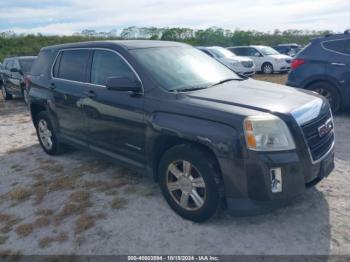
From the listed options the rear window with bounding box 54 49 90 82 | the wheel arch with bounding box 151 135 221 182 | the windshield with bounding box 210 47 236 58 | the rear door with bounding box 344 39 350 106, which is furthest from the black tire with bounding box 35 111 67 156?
the windshield with bounding box 210 47 236 58

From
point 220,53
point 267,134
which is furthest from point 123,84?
point 220,53

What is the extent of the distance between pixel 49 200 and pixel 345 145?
4621 millimetres

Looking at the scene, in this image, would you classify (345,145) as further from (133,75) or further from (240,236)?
(133,75)

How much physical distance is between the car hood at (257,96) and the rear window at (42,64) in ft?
10.3

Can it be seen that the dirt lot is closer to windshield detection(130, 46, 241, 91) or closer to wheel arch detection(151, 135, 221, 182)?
wheel arch detection(151, 135, 221, 182)

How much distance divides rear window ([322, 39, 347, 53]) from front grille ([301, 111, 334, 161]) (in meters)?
4.28

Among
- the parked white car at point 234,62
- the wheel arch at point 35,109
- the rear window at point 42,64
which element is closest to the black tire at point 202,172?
the rear window at point 42,64

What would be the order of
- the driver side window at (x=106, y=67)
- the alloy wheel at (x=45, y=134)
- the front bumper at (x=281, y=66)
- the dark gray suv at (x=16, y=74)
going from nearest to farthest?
1. the driver side window at (x=106, y=67)
2. the alloy wheel at (x=45, y=134)
3. the dark gray suv at (x=16, y=74)
4. the front bumper at (x=281, y=66)

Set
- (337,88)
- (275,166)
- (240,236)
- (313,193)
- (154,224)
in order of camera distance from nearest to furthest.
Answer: (275,166) < (240,236) < (154,224) < (313,193) < (337,88)

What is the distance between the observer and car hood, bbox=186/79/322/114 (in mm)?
3229

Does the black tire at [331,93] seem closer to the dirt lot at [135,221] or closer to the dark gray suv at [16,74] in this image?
the dirt lot at [135,221]

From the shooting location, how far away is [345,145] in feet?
18.5

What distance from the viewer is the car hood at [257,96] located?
3.23m

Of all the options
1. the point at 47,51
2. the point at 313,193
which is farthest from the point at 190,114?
the point at 47,51
